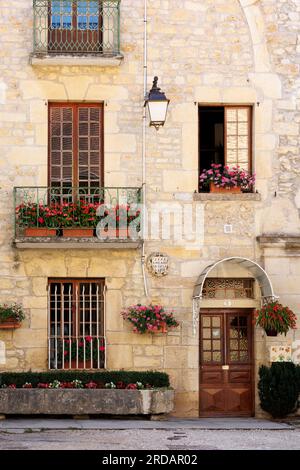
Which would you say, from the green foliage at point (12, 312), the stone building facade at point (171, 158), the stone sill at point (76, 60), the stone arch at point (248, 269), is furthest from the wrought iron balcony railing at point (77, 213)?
the stone sill at point (76, 60)

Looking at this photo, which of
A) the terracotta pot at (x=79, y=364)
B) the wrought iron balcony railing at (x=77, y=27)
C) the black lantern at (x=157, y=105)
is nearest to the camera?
the black lantern at (x=157, y=105)

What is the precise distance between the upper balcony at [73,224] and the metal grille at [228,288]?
153 cm

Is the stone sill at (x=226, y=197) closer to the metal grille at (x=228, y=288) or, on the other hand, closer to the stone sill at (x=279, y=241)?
the stone sill at (x=279, y=241)

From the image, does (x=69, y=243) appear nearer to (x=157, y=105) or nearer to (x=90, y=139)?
(x=90, y=139)

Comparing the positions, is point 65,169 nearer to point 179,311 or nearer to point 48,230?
point 48,230

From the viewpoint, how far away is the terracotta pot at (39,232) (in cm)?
1758

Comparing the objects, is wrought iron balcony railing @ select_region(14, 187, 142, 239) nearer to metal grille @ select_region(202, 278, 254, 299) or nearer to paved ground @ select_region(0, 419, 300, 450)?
metal grille @ select_region(202, 278, 254, 299)

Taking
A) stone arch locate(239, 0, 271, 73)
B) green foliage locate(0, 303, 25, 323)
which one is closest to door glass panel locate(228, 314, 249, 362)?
green foliage locate(0, 303, 25, 323)

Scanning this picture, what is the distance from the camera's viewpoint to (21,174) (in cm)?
1803

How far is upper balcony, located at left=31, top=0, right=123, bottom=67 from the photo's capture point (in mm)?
18000

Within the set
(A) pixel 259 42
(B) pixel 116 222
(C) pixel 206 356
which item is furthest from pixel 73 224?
(A) pixel 259 42

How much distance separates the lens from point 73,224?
695 inches
